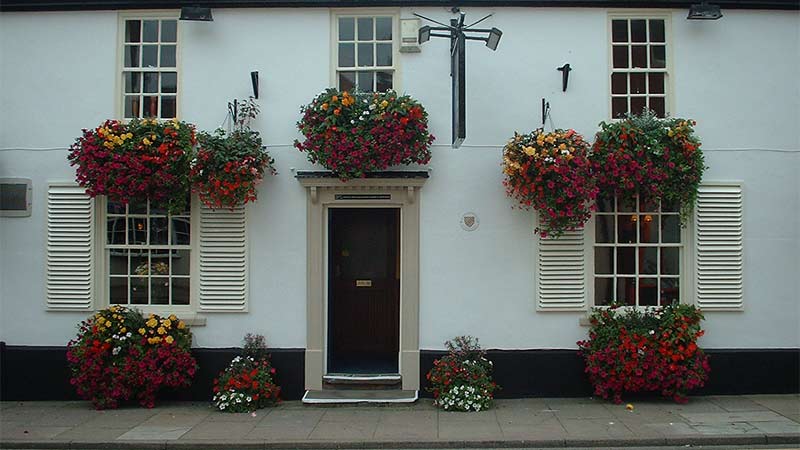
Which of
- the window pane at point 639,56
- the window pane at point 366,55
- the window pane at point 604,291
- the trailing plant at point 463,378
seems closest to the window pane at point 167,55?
the window pane at point 366,55

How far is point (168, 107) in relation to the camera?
9.66m

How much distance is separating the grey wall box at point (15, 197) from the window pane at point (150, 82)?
6.66 feet

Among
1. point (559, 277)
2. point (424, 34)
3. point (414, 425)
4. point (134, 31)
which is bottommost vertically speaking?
point (414, 425)

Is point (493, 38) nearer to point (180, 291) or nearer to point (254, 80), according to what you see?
point (254, 80)

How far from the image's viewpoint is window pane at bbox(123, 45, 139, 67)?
31.8ft

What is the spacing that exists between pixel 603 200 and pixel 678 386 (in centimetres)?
256

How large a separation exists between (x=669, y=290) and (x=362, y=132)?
4.66m

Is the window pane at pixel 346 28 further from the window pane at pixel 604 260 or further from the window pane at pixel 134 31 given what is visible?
the window pane at pixel 604 260

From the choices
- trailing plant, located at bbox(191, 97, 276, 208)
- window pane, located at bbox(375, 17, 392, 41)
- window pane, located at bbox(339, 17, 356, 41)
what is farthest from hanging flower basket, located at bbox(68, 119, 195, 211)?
window pane, located at bbox(375, 17, 392, 41)

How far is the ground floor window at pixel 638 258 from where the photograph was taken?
951 centimetres

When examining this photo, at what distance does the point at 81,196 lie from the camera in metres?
9.48

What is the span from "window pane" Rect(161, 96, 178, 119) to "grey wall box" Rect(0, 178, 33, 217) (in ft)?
6.69

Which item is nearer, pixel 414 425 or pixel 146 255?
pixel 414 425

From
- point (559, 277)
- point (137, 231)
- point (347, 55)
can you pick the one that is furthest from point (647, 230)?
point (137, 231)
